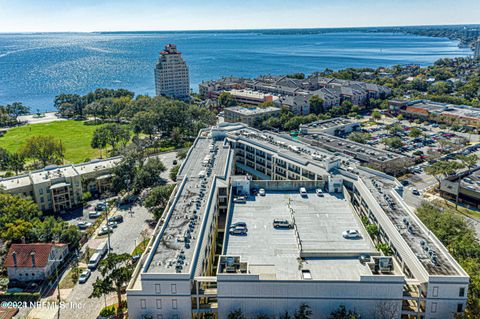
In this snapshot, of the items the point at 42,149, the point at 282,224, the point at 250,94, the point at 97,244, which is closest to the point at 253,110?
the point at 250,94

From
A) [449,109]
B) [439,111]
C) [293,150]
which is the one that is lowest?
[439,111]

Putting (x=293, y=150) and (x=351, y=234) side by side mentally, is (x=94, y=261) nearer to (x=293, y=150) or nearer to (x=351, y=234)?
(x=351, y=234)

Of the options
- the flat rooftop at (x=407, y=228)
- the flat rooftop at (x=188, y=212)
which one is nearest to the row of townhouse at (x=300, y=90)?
the flat rooftop at (x=188, y=212)

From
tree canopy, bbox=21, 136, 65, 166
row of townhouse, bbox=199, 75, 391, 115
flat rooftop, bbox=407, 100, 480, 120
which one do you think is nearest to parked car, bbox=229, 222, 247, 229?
tree canopy, bbox=21, 136, 65, 166

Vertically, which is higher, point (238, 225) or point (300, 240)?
point (238, 225)

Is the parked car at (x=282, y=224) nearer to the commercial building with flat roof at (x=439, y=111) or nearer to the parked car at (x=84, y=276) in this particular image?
the parked car at (x=84, y=276)
